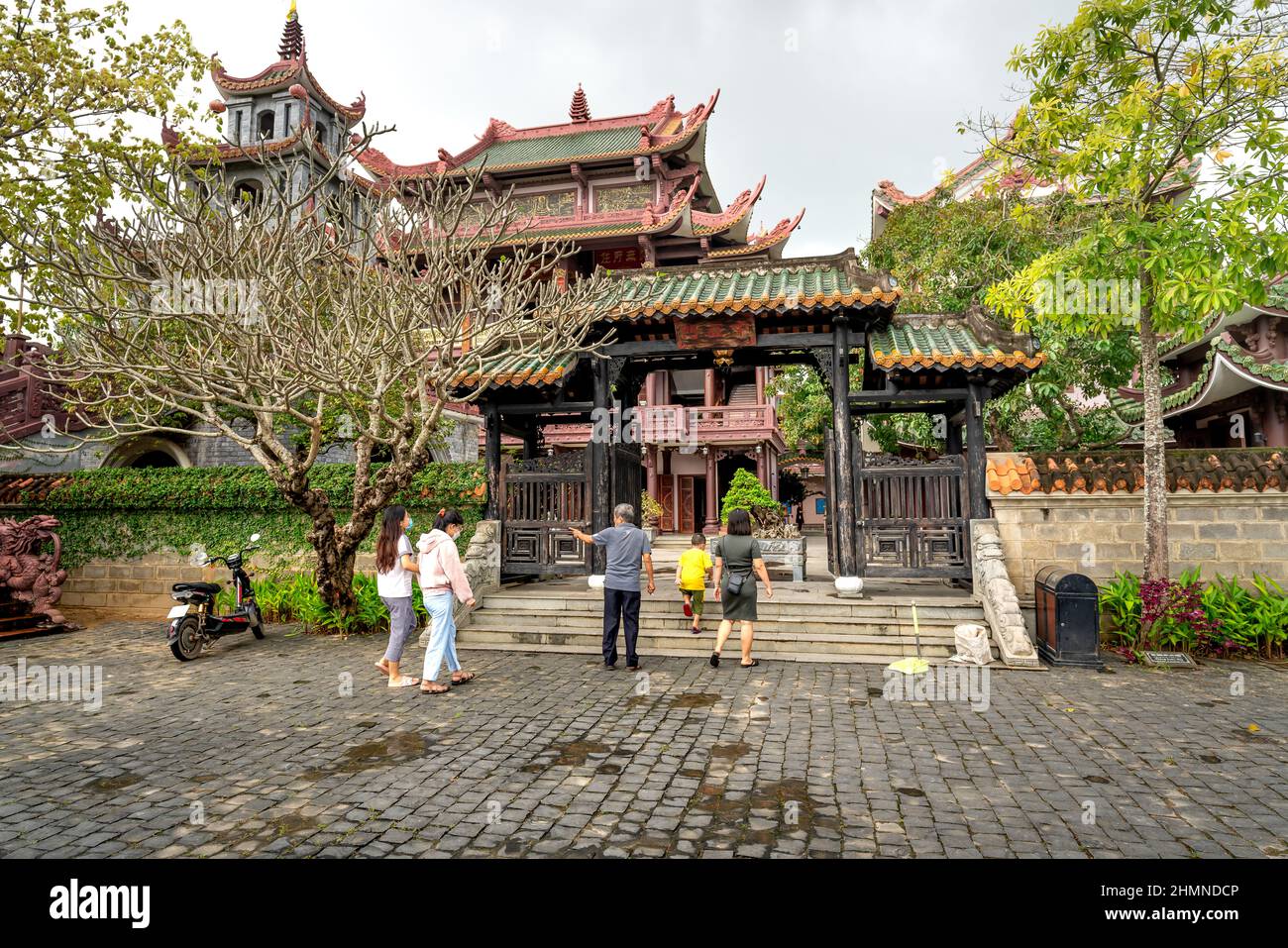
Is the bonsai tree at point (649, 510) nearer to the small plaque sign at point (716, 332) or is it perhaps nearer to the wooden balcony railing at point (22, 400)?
the small plaque sign at point (716, 332)

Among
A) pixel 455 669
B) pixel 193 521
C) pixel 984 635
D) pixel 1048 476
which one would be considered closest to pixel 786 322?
pixel 1048 476

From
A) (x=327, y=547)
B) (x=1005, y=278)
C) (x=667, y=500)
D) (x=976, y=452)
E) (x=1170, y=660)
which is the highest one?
(x=1005, y=278)

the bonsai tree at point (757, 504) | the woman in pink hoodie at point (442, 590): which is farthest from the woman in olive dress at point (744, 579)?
the bonsai tree at point (757, 504)

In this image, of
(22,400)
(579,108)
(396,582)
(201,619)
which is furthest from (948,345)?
(579,108)

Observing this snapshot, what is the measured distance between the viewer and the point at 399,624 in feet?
21.0

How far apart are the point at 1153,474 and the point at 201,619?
39.5 feet

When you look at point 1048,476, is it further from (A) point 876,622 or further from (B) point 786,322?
(B) point 786,322

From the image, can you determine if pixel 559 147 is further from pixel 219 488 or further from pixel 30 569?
pixel 30 569

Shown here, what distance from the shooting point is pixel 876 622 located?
7.71 meters

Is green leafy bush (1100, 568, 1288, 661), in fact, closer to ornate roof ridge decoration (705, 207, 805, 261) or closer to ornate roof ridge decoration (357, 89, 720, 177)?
ornate roof ridge decoration (705, 207, 805, 261)

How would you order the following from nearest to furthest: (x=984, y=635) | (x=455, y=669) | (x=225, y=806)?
1. (x=225, y=806)
2. (x=455, y=669)
3. (x=984, y=635)

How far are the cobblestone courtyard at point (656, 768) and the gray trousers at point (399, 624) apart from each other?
1.30ft

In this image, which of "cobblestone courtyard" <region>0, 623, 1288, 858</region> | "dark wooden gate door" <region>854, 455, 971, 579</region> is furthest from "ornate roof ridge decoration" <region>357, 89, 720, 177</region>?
"cobblestone courtyard" <region>0, 623, 1288, 858</region>
